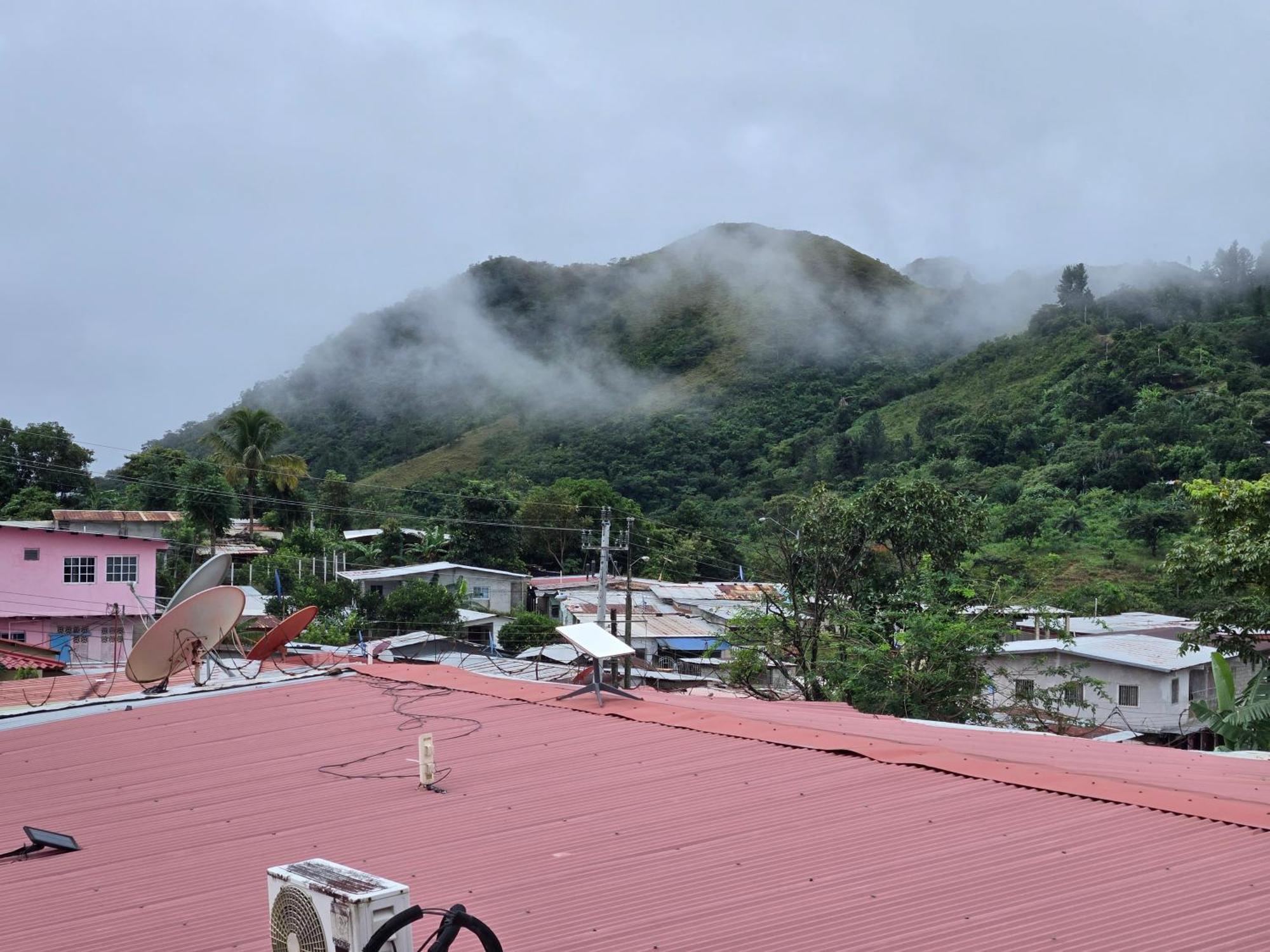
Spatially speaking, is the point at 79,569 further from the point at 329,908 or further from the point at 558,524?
the point at 329,908

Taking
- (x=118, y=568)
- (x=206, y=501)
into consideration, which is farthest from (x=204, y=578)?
(x=206, y=501)

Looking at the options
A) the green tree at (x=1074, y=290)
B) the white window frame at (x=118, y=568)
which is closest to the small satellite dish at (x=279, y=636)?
the white window frame at (x=118, y=568)

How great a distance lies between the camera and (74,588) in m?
24.7

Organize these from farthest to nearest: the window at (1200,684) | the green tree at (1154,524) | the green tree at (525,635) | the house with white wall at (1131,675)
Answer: the green tree at (1154,524) < the green tree at (525,635) < the window at (1200,684) < the house with white wall at (1131,675)

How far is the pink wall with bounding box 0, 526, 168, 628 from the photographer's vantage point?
23.8 meters

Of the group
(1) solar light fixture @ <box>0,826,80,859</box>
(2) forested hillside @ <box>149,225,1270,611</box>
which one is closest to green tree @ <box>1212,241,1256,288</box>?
(2) forested hillside @ <box>149,225,1270,611</box>

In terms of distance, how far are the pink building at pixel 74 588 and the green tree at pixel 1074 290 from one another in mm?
64649

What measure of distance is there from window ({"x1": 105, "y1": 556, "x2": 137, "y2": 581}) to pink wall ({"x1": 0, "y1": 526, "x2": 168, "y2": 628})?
8 centimetres

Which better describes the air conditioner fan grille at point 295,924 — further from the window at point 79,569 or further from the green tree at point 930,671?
the window at point 79,569

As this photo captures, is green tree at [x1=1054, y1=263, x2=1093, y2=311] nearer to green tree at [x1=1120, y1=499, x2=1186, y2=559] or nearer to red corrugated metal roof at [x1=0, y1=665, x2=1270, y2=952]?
green tree at [x1=1120, y1=499, x2=1186, y2=559]

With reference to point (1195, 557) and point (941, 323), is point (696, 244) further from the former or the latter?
point (1195, 557)

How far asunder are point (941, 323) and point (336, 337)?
71.0 meters

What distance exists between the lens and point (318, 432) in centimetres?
9300

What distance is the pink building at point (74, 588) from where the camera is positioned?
23.8m
